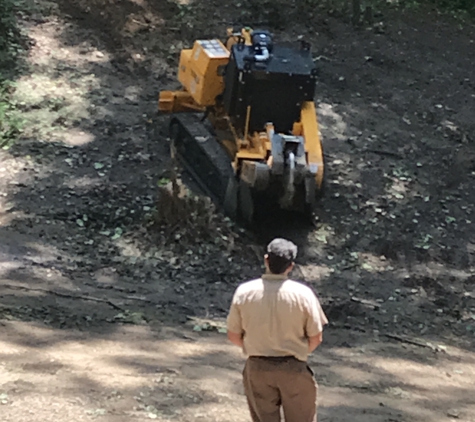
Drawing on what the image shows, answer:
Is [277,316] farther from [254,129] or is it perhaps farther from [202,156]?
[202,156]

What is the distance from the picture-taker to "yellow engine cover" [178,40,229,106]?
30.2 ft

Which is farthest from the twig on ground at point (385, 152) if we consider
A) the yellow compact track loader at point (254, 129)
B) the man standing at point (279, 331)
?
the man standing at point (279, 331)

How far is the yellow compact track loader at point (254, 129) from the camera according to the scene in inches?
312

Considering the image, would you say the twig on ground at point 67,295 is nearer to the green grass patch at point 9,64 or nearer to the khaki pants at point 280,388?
the khaki pants at point 280,388

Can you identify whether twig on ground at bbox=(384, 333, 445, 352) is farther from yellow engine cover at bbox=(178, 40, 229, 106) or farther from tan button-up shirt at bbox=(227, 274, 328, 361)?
yellow engine cover at bbox=(178, 40, 229, 106)

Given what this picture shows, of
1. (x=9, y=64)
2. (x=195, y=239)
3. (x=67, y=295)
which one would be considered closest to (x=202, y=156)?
(x=195, y=239)

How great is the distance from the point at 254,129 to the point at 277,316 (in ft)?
17.2

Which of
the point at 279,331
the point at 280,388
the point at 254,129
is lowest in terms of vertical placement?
the point at 254,129

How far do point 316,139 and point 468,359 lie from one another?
2835mm

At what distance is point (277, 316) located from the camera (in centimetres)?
366

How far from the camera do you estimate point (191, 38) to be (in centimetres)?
1386

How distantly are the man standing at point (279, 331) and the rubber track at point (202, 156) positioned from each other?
15.7 ft

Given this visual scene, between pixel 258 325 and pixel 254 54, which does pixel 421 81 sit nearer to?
pixel 254 54

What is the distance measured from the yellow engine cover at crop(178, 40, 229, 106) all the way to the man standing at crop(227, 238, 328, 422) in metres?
5.78
